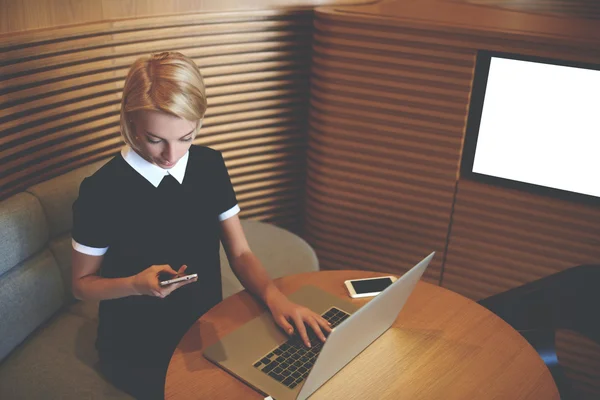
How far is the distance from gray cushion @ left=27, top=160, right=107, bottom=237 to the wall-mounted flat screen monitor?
197 centimetres

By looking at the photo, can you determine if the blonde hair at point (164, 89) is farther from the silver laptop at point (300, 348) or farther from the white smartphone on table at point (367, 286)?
the white smartphone on table at point (367, 286)

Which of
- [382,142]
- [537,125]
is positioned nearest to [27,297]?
[382,142]

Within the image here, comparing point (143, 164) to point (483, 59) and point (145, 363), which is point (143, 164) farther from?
point (483, 59)

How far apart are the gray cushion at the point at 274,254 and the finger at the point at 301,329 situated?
989 mm

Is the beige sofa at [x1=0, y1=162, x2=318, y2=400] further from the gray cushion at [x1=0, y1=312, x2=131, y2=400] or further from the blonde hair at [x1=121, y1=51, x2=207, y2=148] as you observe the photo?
the blonde hair at [x1=121, y1=51, x2=207, y2=148]

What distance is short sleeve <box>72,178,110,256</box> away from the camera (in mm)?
1952

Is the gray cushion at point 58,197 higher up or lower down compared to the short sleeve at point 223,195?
lower down

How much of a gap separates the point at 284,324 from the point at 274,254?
1200mm

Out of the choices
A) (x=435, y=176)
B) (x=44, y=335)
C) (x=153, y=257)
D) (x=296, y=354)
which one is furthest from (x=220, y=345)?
(x=435, y=176)

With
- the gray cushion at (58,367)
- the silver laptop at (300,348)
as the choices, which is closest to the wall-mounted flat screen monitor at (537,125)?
the silver laptop at (300,348)

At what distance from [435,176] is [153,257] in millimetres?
1767

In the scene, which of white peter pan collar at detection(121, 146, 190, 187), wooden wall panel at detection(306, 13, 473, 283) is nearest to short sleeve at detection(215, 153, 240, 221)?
white peter pan collar at detection(121, 146, 190, 187)

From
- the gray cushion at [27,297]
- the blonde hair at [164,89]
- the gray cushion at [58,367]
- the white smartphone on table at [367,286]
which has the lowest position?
the gray cushion at [58,367]

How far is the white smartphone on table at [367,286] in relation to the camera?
7.16 feet
